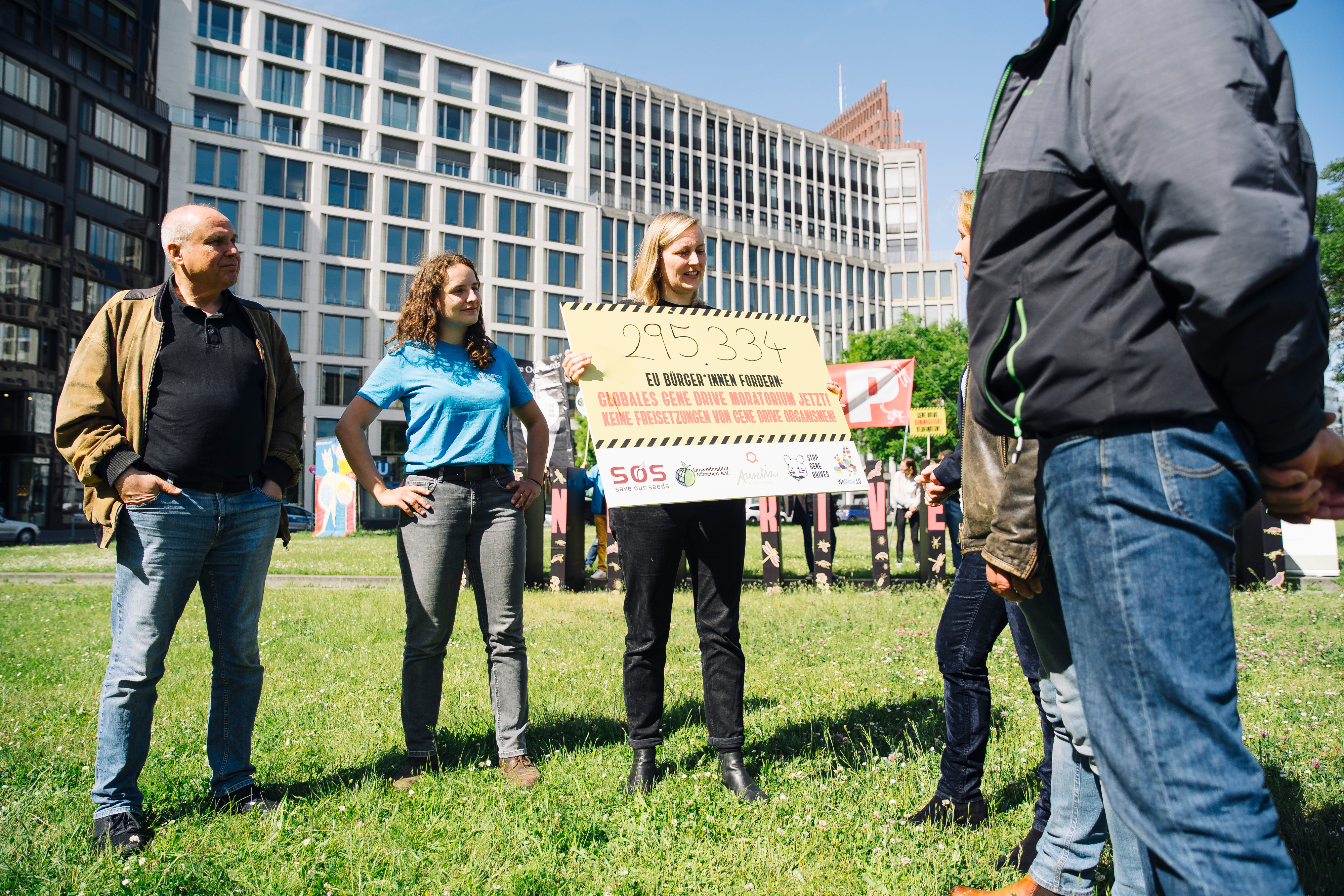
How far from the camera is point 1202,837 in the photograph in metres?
1.35

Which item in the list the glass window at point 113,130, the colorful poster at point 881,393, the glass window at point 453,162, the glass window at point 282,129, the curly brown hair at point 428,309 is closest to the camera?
the curly brown hair at point 428,309

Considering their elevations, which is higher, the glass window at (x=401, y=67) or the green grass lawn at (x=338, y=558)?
the glass window at (x=401, y=67)

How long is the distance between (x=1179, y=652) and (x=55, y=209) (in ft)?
162

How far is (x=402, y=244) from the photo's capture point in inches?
2208

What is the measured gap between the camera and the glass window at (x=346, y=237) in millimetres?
53906

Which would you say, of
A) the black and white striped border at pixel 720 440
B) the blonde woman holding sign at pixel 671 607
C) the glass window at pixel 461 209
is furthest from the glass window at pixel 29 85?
the blonde woman holding sign at pixel 671 607

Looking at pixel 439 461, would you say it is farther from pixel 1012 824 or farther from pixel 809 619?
pixel 809 619

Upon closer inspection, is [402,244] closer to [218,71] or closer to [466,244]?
[466,244]

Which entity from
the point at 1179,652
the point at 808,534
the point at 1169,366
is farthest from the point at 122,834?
the point at 808,534

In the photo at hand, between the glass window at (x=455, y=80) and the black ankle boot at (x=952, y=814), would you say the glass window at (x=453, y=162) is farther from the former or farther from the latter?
the black ankle boot at (x=952, y=814)

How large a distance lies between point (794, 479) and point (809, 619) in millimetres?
4617

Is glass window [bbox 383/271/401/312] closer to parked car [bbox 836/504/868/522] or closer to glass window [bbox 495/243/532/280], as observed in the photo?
glass window [bbox 495/243/532/280]

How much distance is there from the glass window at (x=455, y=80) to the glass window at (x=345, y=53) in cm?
539

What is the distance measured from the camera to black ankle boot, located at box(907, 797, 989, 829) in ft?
10.0
